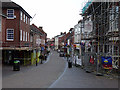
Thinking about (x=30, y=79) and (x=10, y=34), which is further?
(x=10, y=34)

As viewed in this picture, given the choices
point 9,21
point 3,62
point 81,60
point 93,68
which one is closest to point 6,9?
point 9,21

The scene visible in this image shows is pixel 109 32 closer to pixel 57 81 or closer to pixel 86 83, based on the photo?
pixel 86 83

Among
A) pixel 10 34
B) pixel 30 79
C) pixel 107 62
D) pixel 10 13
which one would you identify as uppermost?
pixel 10 13

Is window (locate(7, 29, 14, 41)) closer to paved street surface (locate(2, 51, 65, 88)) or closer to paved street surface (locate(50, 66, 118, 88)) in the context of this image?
paved street surface (locate(2, 51, 65, 88))

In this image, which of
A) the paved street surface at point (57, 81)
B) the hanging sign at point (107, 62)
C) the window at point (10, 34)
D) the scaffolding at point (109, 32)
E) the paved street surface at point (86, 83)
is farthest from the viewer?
the window at point (10, 34)

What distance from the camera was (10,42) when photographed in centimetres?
2702

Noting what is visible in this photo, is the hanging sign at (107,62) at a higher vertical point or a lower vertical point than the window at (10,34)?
lower

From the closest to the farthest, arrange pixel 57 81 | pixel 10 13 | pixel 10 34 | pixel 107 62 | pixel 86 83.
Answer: pixel 86 83, pixel 57 81, pixel 107 62, pixel 10 13, pixel 10 34

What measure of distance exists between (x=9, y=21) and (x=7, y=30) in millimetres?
1354

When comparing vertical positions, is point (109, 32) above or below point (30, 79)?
above

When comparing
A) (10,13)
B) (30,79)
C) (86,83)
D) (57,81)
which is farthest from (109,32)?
(10,13)

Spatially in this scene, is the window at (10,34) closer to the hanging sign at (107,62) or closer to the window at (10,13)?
the window at (10,13)

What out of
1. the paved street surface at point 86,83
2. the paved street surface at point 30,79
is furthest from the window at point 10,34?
the paved street surface at point 86,83

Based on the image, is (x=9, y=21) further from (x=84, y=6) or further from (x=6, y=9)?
(x=84, y=6)
